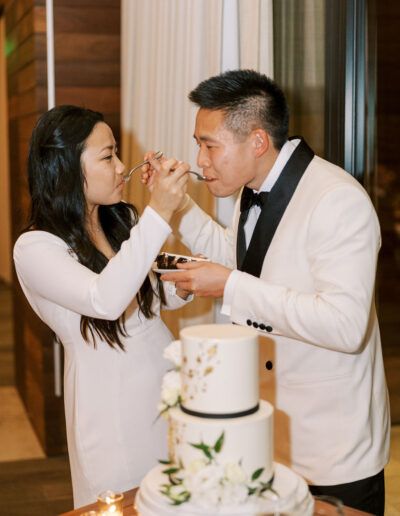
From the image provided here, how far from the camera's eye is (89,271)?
1.79 meters

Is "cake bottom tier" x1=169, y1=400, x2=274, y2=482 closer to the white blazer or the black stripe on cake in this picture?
the black stripe on cake

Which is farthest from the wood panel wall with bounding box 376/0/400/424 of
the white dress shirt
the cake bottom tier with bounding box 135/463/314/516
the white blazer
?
the cake bottom tier with bounding box 135/463/314/516

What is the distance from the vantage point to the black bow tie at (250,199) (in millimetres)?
1955

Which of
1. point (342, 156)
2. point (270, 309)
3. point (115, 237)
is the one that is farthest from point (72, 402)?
point (342, 156)

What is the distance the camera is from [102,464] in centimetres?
190

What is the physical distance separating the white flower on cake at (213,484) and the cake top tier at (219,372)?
2.3 inches

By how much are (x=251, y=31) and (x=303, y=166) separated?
0.87 m

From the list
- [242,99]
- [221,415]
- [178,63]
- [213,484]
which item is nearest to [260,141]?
[242,99]

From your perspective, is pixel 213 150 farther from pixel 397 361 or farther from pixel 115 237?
pixel 397 361

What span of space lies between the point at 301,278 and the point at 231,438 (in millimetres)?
655

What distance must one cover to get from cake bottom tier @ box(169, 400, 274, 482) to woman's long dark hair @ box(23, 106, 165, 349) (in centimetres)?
71

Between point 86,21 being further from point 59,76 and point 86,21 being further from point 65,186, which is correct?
point 65,186

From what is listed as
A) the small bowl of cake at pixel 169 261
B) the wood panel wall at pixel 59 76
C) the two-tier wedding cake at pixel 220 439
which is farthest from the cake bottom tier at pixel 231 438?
the wood panel wall at pixel 59 76

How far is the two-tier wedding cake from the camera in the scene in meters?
1.18
